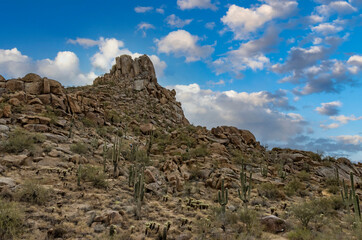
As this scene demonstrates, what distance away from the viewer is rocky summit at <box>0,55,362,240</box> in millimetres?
9047

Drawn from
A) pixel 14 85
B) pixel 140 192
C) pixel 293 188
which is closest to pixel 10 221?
pixel 140 192

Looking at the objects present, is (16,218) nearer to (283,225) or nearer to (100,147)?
(283,225)

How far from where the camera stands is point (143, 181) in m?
12.1

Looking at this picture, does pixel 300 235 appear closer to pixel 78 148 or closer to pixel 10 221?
pixel 10 221

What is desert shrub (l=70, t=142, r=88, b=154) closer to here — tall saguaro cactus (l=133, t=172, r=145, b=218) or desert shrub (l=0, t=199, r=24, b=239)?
tall saguaro cactus (l=133, t=172, r=145, b=218)

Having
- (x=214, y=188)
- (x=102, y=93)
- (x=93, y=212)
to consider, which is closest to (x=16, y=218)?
(x=93, y=212)

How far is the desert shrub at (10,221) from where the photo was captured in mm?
6953

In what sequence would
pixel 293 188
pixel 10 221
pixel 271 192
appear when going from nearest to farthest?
1. pixel 10 221
2. pixel 271 192
3. pixel 293 188

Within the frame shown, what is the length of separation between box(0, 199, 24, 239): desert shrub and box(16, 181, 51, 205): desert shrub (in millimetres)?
1719

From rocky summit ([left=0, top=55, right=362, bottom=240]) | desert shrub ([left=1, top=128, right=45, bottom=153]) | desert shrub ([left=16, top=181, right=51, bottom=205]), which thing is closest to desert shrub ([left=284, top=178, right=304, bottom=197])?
rocky summit ([left=0, top=55, right=362, bottom=240])

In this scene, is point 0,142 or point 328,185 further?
point 328,185

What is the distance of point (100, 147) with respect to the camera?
20453 mm

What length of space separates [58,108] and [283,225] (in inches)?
957

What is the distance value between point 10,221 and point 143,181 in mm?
5958
